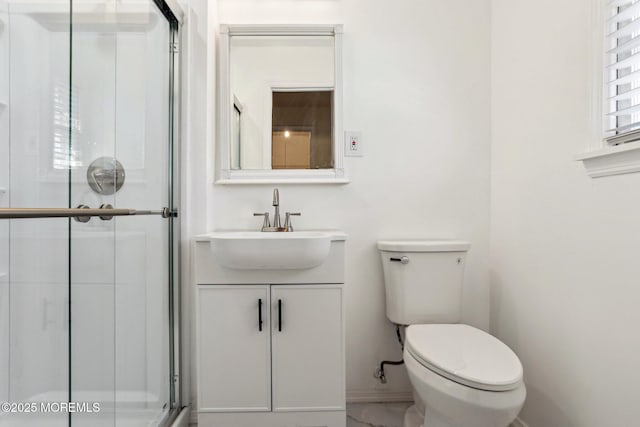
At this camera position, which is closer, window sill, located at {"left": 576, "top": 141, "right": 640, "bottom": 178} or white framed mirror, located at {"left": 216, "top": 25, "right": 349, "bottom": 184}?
window sill, located at {"left": 576, "top": 141, "right": 640, "bottom": 178}

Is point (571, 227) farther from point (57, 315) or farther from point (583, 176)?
point (57, 315)

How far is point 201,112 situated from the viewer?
5.14ft

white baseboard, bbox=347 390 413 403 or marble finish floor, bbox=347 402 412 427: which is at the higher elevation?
white baseboard, bbox=347 390 413 403

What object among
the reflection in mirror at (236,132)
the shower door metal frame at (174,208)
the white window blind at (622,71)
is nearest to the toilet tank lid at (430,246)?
the white window blind at (622,71)

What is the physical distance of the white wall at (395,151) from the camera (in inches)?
66.6

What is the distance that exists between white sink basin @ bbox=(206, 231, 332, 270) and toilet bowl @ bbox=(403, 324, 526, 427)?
0.48 m

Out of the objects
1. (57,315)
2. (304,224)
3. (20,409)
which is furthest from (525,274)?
(20,409)

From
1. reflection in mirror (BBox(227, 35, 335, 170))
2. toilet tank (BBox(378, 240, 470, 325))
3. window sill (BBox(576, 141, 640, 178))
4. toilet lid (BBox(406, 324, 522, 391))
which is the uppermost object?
reflection in mirror (BBox(227, 35, 335, 170))

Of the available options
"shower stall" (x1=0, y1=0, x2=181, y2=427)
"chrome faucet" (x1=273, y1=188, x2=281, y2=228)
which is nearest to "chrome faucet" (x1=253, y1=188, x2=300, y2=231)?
"chrome faucet" (x1=273, y1=188, x2=281, y2=228)

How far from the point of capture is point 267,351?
1330mm

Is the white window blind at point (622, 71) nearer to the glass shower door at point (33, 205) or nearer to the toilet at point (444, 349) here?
the toilet at point (444, 349)

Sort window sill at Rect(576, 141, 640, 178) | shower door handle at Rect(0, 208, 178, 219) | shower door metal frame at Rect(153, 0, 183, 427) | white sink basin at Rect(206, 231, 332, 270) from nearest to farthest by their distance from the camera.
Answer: shower door handle at Rect(0, 208, 178, 219) → window sill at Rect(576, 141, 640, 178) → white sink basin at Rect(206, 231, 332, 270) → shower door metal frame at Rect(153, 0, 183, 427)

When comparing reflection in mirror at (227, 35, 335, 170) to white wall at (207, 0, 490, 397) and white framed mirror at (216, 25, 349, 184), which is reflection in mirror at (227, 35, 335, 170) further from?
white wall at (207, 0, 490, 397)

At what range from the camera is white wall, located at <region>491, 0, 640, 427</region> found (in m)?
1.01
